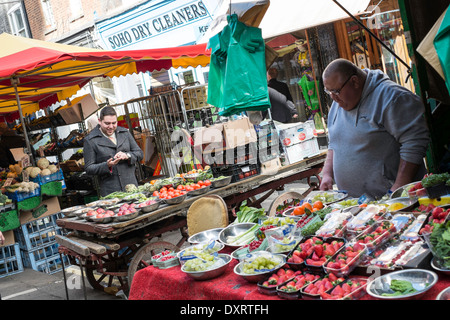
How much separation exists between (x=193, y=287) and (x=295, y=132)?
4.27 metres

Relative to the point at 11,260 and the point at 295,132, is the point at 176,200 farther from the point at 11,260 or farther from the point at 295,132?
the point at 11,260

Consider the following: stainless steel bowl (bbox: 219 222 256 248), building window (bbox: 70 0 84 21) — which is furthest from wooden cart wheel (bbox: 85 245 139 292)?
building window (bbox: 70 0 84 21)

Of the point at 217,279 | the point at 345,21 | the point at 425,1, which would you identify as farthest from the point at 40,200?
the point at 345,21

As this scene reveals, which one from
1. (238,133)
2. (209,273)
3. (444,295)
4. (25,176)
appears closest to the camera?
(444,295)

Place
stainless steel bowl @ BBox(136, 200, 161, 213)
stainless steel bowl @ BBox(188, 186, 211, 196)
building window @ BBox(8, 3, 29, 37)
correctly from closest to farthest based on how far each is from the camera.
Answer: stainless steel bowl @ BBox(136, 200, 161, 213) < stainless steel bowl @ BBox(188, 186, 211, 196) < building window @ BBox(8, 3, 29, 37)

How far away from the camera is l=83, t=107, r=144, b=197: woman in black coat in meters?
6.95

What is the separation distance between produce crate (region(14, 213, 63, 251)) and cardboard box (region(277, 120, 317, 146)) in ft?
14.3

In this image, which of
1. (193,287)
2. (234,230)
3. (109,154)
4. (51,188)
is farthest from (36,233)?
(193,287)

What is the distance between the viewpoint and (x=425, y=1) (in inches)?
168

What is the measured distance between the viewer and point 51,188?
28.2 feet

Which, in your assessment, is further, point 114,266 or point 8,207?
point 8,207

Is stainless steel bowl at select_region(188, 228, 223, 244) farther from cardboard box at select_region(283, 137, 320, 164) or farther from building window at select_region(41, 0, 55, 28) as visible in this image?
building window at select_region(41, 0, 55, 28)
